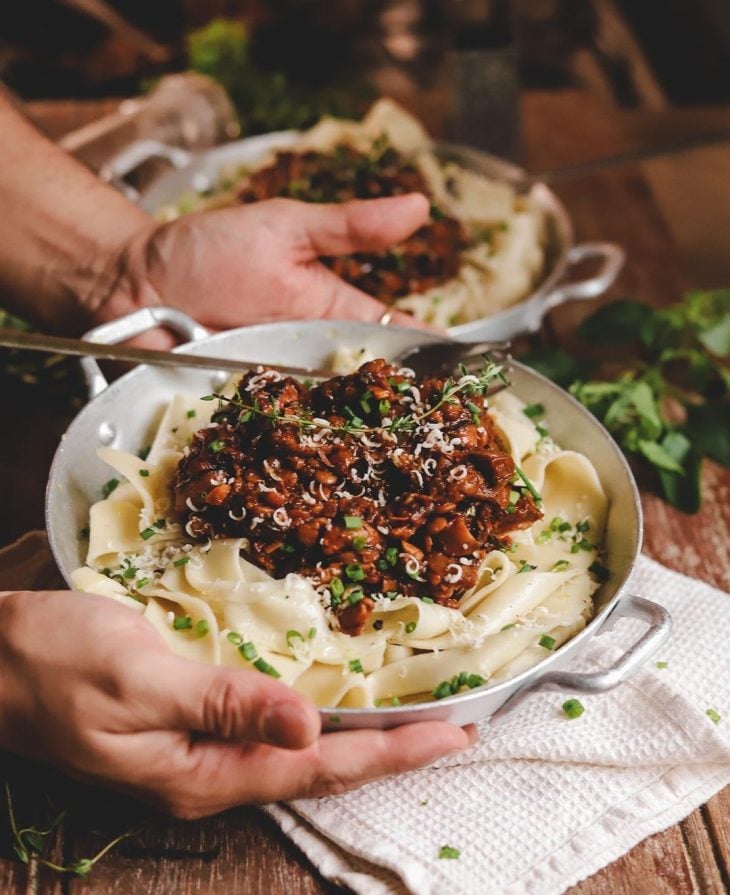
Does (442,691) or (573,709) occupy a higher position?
(442,691)

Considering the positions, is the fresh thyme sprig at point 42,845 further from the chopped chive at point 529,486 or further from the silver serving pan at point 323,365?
the chopped chive at point 529,486

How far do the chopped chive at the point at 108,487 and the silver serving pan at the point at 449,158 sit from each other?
2.46 m

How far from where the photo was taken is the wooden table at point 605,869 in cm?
270

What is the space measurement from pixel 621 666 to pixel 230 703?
1065 mm

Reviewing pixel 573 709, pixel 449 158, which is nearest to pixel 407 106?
pixel 449 158

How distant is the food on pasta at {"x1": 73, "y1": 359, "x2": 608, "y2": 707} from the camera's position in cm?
285

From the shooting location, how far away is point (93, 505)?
3.26 m

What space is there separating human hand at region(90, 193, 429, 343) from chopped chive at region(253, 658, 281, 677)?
195cm

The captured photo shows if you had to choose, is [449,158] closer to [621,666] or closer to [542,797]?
[621,666]

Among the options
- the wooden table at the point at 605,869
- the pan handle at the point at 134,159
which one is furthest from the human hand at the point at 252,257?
the pan handle at the point at 134,159

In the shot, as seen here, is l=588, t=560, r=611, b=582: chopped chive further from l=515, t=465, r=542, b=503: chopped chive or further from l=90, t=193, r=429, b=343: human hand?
l=90, t=193, r=429, b=343: human hand

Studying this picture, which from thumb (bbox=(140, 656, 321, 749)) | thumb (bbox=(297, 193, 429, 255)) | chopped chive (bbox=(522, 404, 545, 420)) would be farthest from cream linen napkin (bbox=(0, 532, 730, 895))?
thumb (bbox=(297, 193, 429, 255))

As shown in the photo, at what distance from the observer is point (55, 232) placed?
4500 mm

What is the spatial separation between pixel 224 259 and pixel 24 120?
1.40 m
